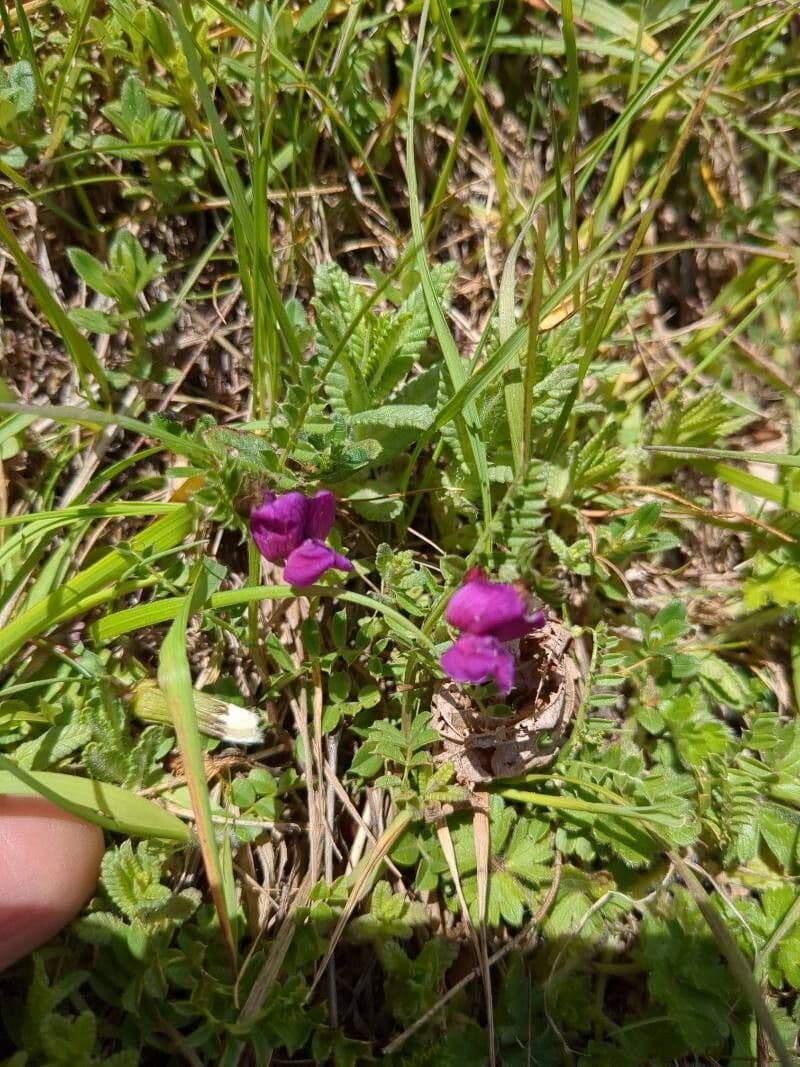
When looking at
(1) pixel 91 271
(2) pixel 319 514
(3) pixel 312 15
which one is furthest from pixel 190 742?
(3) pixel 312 15

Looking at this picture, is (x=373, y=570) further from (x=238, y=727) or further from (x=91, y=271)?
(x=91, y=271)

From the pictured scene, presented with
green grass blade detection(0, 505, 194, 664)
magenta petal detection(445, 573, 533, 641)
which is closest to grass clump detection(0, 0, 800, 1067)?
green grass blade detection(0, 505, 194, 664)

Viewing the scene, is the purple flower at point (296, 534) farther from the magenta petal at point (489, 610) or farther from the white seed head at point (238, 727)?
the white seed head at point (238, 727)

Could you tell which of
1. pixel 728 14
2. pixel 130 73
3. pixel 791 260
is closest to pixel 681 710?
pixel 791 260

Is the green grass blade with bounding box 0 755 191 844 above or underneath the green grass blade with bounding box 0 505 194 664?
underneath

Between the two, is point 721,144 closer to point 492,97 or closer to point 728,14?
point 728,14

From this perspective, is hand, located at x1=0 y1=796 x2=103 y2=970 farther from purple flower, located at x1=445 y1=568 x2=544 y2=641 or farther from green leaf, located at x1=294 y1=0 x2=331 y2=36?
green leaf, located at x1=294 y1=0 x2=331 y2=36

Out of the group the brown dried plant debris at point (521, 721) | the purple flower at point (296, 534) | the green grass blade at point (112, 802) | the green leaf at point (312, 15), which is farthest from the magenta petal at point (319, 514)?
the green leaf at point (312, 15)
